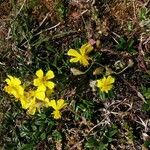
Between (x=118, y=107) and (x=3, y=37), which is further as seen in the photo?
(x=3, y=37)

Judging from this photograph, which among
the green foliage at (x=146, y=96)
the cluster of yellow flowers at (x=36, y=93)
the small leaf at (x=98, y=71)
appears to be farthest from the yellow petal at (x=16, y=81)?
the green foliage at (x=146, y=96)

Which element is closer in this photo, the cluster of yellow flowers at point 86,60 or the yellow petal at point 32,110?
the cluster of yellow flowers at point 86,60

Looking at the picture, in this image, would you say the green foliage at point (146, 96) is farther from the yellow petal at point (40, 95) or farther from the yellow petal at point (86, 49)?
the yellow petal at point (40, 95)

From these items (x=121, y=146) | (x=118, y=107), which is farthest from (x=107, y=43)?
(x=121, y=146)

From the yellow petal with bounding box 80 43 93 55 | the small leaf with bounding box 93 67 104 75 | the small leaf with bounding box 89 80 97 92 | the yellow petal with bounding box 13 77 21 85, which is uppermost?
the yellow petal with bounding box 80 43 93 55

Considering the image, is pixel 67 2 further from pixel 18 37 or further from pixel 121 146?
pixel 121 146

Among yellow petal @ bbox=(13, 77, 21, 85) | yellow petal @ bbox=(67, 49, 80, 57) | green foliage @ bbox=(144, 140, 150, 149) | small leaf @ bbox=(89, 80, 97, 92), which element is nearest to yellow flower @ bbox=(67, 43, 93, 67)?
yellow petal @ bbox=(67, 49, 80, 57)

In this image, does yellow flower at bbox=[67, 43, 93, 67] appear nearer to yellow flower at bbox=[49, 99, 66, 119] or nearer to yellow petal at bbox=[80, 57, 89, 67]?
yellow petal at bbox=[80, 57, 89, 67]

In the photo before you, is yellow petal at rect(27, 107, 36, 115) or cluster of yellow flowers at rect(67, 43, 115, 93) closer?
cluster of yellow flowers at rect(67, 43, 115, 93)
